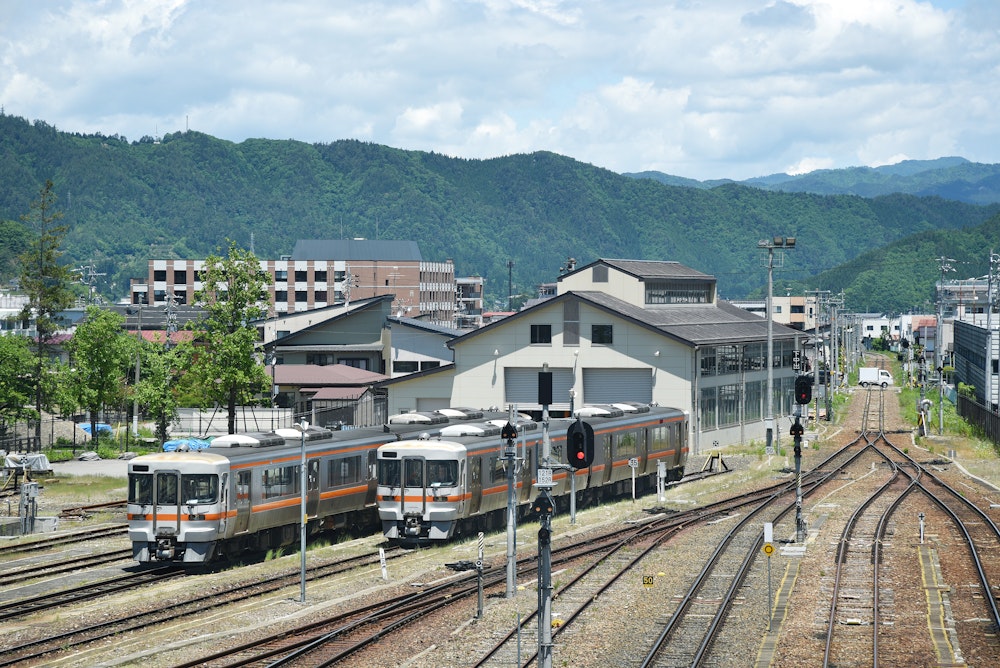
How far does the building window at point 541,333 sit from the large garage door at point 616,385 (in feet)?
8.35

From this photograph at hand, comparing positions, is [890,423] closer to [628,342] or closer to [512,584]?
[628,342]

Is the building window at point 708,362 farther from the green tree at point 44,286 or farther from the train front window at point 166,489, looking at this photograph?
the train front window at point 166,489

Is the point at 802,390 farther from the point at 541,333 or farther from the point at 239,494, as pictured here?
the point at 541,333

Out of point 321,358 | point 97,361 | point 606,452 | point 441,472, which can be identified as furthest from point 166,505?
point 321,358

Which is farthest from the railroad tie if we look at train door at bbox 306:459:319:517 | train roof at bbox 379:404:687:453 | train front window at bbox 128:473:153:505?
train front window at bbox 128:473:153:505

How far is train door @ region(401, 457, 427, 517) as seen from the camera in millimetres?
34031

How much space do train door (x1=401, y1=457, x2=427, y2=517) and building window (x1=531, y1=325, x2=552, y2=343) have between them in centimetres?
3076

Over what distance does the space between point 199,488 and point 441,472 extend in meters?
6.80

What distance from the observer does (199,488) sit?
99.1 feet

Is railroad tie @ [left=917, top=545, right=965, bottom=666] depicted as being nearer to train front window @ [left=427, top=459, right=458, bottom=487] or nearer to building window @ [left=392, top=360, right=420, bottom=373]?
train front window @ [left=427, top=459, right=458, bottom=487]

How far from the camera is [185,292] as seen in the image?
554 ft

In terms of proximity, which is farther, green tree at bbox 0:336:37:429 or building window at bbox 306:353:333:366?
building window at bbox 306:353:333:366

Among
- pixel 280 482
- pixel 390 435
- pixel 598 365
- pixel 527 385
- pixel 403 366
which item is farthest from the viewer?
pixel 403 366

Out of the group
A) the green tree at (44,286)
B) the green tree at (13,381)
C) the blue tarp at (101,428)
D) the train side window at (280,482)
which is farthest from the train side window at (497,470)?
the blue tarp at (101,428)
